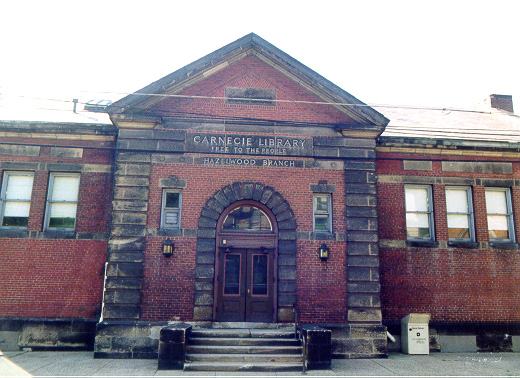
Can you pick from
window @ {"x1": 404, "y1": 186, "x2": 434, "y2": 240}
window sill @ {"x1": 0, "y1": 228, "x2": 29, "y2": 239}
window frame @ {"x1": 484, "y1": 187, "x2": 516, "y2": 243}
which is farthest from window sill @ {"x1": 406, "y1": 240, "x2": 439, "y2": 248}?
window sill @ {"x1": 0, "y1": 228, "x2": 29, "y2": 239}

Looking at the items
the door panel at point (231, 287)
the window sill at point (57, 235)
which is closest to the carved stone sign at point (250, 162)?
the door panel at point (231, 287)

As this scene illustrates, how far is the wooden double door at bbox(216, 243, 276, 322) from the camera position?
38.8ft

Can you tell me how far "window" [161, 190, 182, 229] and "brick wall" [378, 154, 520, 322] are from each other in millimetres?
6505

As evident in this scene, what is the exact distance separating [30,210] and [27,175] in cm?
123

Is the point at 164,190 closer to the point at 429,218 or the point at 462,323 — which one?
the point at 429,218

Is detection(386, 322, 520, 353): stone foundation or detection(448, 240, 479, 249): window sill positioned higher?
detection(448, 240, 479, 249): window sill

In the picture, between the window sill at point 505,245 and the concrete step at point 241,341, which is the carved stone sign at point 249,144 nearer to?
the concrete step at point 241,341

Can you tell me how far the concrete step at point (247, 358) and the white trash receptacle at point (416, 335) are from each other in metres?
3.88

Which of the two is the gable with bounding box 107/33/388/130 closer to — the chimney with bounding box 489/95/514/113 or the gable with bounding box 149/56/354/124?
the gable with bounding box 149/56/354/124

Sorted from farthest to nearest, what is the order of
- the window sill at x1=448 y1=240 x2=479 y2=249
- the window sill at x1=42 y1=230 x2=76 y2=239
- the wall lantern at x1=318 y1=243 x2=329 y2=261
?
the window sill at x1=448 y1=240 x2=479 y2=249, the window sill at x1=42 y1=230 x2=76 y2=239, the wall lantern at x1=318 y1=243 x2=329 y2=261

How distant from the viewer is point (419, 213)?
44.5ft

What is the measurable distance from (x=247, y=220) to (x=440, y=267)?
6.51 meters

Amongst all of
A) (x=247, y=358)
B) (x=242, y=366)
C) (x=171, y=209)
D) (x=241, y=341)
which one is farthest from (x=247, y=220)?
(x=242, y=366)

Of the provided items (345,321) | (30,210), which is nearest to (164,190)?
(30,210)
